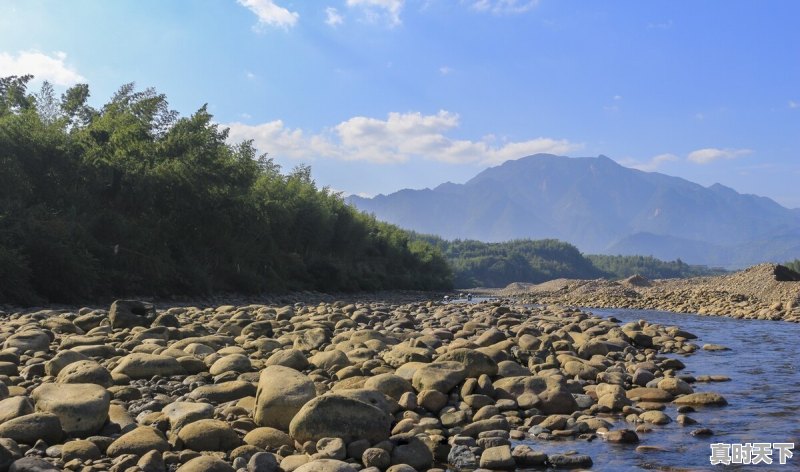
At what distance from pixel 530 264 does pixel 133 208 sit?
105689mm

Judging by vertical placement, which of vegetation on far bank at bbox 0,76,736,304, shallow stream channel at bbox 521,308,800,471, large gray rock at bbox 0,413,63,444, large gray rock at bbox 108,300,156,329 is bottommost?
shallow stream channel at bbox 521,308,800,471

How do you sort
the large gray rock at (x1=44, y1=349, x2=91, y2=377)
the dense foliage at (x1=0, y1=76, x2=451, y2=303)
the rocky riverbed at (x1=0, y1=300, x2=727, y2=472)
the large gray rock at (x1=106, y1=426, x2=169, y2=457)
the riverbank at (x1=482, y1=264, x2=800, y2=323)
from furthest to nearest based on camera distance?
the riverbank at (x1=482, y1=264, x2=800, y2=323) < the dense foliage at (x1=0, y1=76, x2=451, y2=303) < the large gray rock at (x1=44, y1=349, x2=91, y2=377) < the rocky riverbed at (x1=0, y1=300, x2=727, y2=472) < the large gray rock at (x1=106, y1=426, x2=169, y2=457)

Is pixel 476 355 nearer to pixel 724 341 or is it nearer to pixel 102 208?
pixel 724 341

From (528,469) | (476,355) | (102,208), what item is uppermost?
(102,208)

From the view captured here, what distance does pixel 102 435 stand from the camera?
593 centimetres

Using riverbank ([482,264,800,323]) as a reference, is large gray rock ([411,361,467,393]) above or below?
below

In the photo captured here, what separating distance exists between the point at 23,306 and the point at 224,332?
10101mm

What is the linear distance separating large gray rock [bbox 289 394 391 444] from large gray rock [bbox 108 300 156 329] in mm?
7870

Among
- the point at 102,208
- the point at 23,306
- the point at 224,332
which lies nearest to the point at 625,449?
the point at 224,332

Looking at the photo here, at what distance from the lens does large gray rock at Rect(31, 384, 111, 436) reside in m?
5.93

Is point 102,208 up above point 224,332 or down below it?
above

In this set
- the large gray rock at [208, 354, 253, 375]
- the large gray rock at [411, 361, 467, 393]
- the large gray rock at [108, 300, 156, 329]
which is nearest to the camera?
the large gray rock at [411, 361, 467, 393]

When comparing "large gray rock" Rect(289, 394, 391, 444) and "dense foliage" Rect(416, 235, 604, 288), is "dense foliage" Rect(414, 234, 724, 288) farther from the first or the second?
"large gray rock" Rect(289, 394, 391, 444)

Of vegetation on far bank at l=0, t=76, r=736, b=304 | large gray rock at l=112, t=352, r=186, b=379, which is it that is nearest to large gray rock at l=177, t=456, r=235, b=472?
large gray rock at l=112, t=352, r=186, b=379
